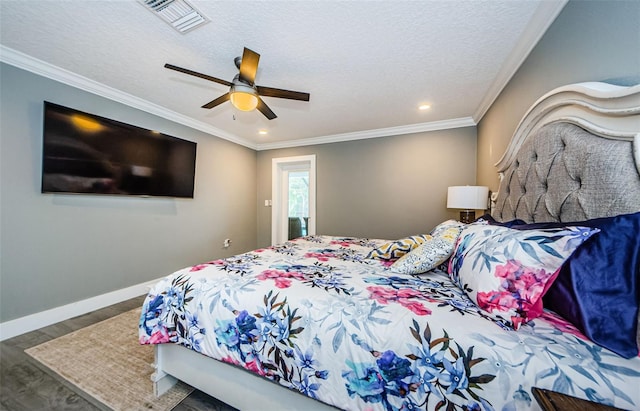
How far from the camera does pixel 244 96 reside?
185cm

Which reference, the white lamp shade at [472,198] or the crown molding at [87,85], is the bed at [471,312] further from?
the crown molding at [87,85]

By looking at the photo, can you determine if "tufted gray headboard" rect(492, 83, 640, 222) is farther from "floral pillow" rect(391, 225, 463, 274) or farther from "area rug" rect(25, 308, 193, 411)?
"area rug" rect(25, 308, 193, 411)

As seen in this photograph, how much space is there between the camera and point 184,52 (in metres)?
1.89

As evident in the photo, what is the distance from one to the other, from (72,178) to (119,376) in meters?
1.93

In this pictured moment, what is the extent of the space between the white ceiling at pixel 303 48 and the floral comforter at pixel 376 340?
1.70 m

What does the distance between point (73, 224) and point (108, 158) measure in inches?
29.9

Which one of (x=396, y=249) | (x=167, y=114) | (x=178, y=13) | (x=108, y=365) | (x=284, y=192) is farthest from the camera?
(x=284, y=192)

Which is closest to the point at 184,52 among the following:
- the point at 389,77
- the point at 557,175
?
the point at 389,77

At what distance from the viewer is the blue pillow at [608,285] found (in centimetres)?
70

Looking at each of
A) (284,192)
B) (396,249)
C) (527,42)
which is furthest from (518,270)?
(284,192)

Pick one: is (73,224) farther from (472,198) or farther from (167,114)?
(472,198)

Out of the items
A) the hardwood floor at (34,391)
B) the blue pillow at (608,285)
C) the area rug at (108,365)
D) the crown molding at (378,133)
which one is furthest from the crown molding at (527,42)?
the area rug at (108,365)

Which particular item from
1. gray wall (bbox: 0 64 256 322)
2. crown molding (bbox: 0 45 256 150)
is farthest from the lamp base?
crown molding (bbox: 0 45 256 150)

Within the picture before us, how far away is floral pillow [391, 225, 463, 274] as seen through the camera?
137 cm
